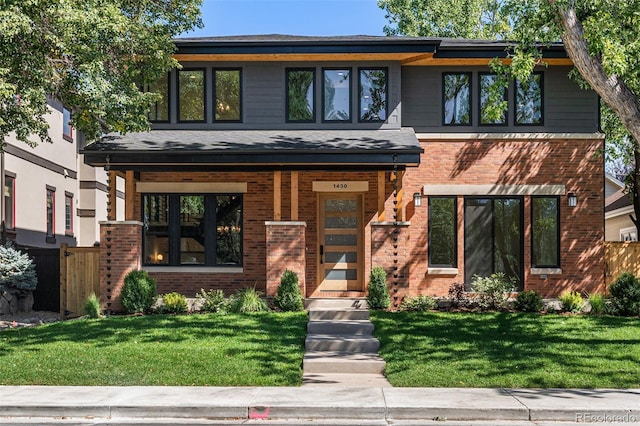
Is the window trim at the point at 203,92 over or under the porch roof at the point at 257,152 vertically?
over

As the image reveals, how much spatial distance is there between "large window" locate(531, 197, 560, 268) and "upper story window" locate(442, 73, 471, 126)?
113 inches

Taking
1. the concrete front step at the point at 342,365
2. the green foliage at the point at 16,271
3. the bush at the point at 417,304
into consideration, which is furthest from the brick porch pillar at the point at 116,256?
the bush at the point at 417,304

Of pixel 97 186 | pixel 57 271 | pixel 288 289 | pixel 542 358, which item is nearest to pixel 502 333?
pixel 542 358

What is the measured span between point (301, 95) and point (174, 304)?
20.8ft

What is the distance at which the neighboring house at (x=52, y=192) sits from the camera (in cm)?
2094

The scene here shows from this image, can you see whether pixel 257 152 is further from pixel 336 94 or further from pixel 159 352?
pixel 159 352

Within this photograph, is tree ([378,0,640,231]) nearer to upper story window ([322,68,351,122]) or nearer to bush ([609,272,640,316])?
bush ([609,272,640,316])

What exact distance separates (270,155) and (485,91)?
20.6 ft

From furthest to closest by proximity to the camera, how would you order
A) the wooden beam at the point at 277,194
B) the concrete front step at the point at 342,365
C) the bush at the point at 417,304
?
the wooden beam at the point at 277,194 → the bush at the point at 417,304 → the concrete front step at the point at 342,365

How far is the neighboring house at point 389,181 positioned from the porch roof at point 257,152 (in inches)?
27.4

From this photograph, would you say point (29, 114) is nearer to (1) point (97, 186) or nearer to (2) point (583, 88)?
(2) point (583, 88)

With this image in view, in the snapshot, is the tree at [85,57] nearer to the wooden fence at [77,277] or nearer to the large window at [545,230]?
the wooden fence at [77,277]

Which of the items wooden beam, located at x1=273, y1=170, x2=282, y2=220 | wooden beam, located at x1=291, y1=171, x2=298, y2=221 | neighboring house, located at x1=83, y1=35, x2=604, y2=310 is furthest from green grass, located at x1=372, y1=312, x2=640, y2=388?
wooden beam, located at x1=273, y1=170, x2=282, y2=220

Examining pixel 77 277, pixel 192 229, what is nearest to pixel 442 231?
pixel 192 229
